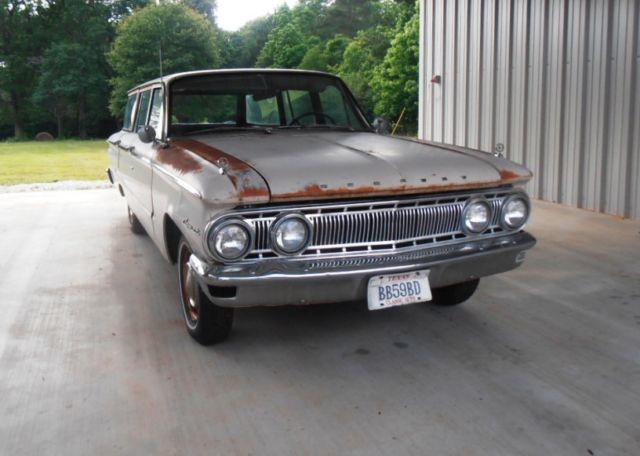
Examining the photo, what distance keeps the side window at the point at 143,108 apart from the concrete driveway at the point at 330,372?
4.41ft

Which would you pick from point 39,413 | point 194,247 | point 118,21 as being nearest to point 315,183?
point 194,247

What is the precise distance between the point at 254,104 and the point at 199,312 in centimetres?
191

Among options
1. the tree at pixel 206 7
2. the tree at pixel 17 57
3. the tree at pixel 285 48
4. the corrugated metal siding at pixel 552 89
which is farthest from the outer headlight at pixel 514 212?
the tree at pixel 206 7

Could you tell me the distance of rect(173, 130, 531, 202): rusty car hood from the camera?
3123 millimetres

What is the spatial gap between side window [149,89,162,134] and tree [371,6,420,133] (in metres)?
25.9

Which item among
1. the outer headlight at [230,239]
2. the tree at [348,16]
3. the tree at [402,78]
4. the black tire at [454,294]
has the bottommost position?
the black tire at [454,294]

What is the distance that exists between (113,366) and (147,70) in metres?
34.8

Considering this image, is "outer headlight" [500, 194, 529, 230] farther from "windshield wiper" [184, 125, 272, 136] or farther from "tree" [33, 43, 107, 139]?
"tree" [33, 43, 107, 139]

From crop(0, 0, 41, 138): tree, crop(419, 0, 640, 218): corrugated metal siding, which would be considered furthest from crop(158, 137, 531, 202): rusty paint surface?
crop(0, 0, 41, 138): tree

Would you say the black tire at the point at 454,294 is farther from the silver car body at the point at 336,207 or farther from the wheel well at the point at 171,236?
the wheel well at the point at 171,236

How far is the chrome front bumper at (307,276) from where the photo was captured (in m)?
3.07

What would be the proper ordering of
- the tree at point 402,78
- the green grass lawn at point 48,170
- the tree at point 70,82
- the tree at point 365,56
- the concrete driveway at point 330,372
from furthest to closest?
the tree at point 70,82 → the tree at point 365,56 → the tree at point 402,78 → the green grass lawn at point 48,170 → the concrete driveway at point 330,372

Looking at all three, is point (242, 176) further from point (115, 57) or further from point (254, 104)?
point (115, 57)

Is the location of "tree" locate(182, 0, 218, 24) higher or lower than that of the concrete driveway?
higher
